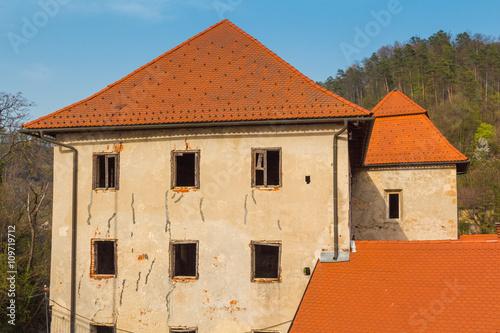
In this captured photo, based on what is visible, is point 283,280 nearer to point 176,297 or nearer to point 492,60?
point 176,297

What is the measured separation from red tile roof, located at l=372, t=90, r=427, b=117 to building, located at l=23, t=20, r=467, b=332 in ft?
30.1

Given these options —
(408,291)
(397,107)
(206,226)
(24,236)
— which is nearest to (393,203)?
(397,107)

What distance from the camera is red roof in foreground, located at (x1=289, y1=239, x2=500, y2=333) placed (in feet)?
30.4

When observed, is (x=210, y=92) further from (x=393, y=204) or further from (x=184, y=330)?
(x=393, y=204)

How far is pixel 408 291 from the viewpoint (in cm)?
1002

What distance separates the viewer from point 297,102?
12.0m

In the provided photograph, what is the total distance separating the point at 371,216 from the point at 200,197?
34.2 feet

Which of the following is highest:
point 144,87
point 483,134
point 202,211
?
point 483,134

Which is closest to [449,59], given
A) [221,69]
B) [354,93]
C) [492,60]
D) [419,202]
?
[492,60]

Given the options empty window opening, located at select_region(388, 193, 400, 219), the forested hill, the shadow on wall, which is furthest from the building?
the forested hill

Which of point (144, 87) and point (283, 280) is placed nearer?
point (283, 280)

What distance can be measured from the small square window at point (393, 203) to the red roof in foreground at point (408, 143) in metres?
1.39

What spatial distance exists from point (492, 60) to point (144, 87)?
264ft

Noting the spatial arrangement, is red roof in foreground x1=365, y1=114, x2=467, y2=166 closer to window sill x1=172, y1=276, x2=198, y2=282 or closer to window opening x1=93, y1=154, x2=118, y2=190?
window sill x1=172, y1=276, x2=198, y2=282
